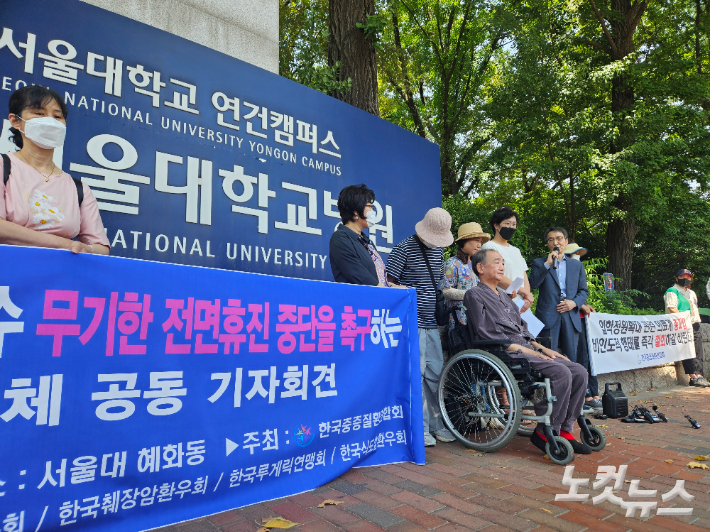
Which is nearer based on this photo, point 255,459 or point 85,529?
point 85,529

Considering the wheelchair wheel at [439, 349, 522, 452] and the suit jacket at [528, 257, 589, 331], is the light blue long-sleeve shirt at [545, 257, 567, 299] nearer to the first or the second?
the suit jacket at [528, 257, 589, 331]

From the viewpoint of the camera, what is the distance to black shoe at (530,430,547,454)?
3398 millimetres

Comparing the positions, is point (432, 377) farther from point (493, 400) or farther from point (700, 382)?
point (700, 382)

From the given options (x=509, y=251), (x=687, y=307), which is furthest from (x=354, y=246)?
(x=687, y=307)

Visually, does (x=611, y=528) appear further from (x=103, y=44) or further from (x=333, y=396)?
(x=103, y=44)

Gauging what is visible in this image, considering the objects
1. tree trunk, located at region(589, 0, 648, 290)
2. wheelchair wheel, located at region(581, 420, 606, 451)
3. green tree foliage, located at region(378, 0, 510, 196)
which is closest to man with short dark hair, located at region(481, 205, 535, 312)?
wheelchair wheel, located at region(581, 420, 606, 451)

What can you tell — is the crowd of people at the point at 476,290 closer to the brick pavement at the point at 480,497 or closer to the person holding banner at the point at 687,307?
the brick pavement at the point at 480,497

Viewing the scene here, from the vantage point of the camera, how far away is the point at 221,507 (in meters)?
2.28

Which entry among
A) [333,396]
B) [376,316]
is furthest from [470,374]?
[333,396]

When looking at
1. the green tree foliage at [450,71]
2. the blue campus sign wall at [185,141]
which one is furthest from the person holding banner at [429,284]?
the green tree foliage at [450,71]

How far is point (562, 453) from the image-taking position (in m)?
3.22

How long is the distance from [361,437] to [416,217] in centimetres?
401

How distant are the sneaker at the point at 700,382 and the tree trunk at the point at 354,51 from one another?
260 inches

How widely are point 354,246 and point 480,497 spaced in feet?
5.52
